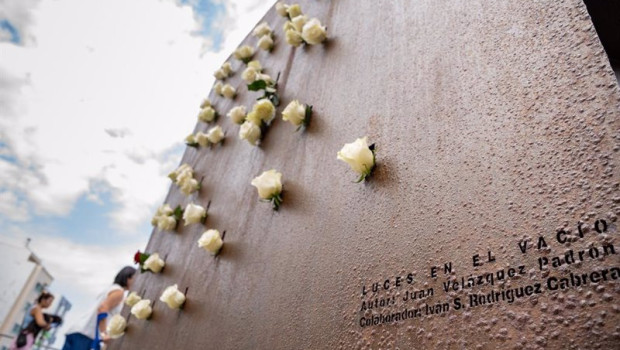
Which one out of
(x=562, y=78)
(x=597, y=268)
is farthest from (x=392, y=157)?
(x=597, y=268)

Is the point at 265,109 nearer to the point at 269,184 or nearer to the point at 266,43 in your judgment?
the point at 269,184

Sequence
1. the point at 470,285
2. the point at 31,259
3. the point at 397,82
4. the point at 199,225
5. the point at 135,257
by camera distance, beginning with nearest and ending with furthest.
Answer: the point at 470,285 → the point at 397,82 → the point at 199,225 → the point at 135,257 → the point at 31,259

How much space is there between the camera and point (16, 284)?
11.6 metres

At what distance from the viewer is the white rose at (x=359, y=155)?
3.74 feet

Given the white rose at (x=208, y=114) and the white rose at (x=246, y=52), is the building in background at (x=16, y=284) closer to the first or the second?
the white rose at (x=208, y=114)

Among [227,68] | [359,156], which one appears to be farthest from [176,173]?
[359,156]

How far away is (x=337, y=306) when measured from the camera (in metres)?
1.09

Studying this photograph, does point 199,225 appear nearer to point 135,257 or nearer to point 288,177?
point 135,257

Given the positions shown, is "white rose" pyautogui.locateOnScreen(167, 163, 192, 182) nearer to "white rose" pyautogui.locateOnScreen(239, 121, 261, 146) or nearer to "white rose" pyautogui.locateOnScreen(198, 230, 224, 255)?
"white rose" pyautogui.locateOnScreen(239, 121, 261, 146)

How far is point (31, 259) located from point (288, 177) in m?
15.5

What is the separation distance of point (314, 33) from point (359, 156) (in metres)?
1.04

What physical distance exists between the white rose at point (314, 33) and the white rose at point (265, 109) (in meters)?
0.42

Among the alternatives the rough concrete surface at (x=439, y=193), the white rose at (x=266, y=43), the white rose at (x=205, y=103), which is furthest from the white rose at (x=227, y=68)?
the rough concrete surface at (x=439, y=193)

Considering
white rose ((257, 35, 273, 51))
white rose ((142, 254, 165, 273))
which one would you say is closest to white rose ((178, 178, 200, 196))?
white rose ((142, 254, 165, 273))
